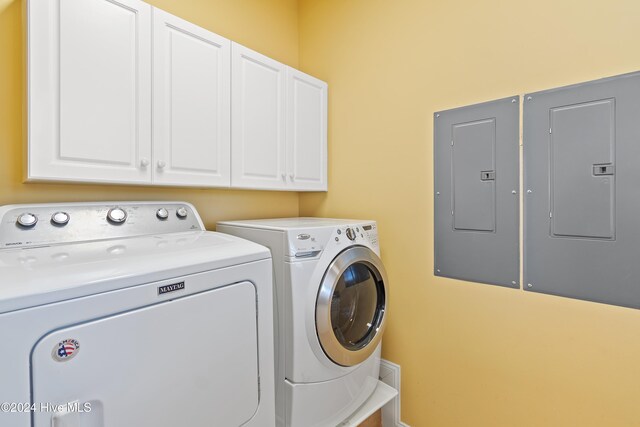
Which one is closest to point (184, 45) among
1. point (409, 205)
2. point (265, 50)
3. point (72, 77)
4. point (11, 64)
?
point (72, 77)

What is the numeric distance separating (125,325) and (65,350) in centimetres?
13

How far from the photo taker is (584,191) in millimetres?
1302

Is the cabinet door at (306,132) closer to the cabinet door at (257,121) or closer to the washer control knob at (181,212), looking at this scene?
the cabinet door at (257,121)

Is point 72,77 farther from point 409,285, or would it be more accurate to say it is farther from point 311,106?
point 409,285

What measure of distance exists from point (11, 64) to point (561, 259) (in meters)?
2.43

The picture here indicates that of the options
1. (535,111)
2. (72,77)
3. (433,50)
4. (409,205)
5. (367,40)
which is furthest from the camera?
(367,40)

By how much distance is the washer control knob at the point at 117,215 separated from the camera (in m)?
1.41

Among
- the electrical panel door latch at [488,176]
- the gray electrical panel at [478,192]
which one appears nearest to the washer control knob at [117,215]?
the gray electrical panel at [478,192]

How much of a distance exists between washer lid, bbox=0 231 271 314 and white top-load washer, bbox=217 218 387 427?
0.23 metres

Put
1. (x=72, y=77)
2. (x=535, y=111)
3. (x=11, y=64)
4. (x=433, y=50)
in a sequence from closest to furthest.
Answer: (x=72, y=77) < (x=11, y=64) < (x=535, y=111) < (x=433, y=50)

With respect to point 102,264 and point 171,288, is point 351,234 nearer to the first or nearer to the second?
point 171,288

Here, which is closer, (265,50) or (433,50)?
(433,50)

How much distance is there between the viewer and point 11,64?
1300 millimetres

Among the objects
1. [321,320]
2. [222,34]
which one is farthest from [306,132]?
[321,320]
